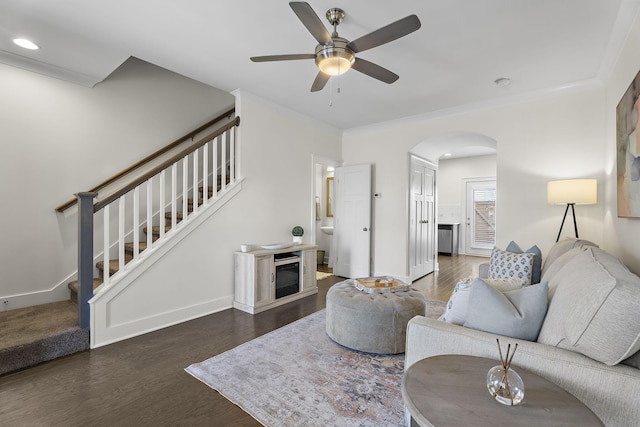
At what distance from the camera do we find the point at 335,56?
2.15 metres

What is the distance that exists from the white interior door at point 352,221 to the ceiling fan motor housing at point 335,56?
295cm

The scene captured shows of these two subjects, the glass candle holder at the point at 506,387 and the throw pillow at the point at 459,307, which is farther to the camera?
the throw pillow at the point at 459,307

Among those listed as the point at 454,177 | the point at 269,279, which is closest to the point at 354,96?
the point at 269,279

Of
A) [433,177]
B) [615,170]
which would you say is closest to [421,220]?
[433,177]

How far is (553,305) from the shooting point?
54.4 inches

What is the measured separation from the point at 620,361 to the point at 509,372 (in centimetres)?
45

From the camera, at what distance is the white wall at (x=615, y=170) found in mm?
2178

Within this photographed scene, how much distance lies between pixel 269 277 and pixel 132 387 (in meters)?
1.81

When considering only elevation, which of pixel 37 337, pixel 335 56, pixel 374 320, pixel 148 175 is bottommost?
pixel 37 337

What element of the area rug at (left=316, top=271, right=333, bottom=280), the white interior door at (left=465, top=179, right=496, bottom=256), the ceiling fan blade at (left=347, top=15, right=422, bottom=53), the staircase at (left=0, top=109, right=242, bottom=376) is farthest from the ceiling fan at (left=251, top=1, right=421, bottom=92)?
the white interior door at (left=465, top=179, right=496, bottom=256)

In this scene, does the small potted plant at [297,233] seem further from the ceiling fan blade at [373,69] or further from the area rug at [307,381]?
the ceiling fan blade at [373,69]

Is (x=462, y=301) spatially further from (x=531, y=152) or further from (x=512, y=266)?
(x=531, y=152)

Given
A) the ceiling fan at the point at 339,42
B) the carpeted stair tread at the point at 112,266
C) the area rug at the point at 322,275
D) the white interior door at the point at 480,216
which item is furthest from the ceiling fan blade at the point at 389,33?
the white interior door at the point at 480,216

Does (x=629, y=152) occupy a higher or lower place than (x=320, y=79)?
lower
